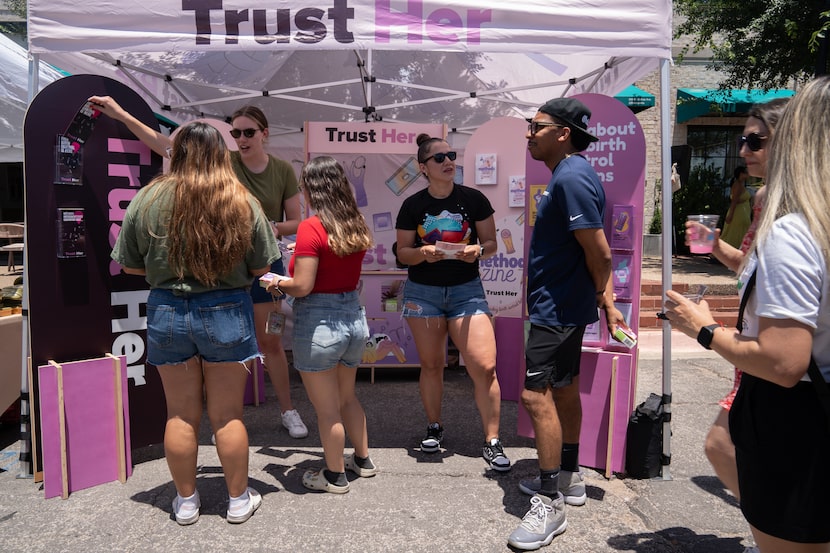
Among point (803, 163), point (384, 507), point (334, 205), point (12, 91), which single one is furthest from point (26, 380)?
point (12, 91)

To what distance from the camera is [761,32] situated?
885 centimetres

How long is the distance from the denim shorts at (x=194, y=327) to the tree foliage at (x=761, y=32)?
320 inches

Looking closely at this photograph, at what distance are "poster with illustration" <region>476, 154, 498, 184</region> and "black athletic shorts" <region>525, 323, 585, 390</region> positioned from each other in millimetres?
2319

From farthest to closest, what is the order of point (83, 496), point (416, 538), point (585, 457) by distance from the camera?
point (585, 457) < point (83, 496) < point (416, 538)

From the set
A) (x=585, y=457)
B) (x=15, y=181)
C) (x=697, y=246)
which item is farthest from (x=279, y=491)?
(x=15, y=181)

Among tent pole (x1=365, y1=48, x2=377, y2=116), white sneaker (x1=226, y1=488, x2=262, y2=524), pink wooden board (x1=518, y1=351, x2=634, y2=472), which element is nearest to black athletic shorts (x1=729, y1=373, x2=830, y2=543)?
pink wooden board (x1=518, y1=351, x2=634, y2=472)

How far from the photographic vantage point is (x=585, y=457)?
11.6 ft

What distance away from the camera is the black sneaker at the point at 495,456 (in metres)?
3.44

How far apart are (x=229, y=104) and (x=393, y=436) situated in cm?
428

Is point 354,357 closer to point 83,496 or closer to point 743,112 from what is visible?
point 83,496

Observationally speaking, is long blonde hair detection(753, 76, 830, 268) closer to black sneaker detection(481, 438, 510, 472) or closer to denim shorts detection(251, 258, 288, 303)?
black sneaker detection(481, 438, 510, 472)

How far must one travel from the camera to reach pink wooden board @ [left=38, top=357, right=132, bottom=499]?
3.07 meters

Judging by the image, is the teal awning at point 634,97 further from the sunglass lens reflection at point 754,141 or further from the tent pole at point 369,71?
the sunglass lens reflection at point 754,141

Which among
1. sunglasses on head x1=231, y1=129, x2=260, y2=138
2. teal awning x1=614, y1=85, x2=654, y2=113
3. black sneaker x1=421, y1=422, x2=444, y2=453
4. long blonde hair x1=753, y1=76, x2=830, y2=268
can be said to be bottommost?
black sneaker x1=421, y1=422, x2=444, y2=453
